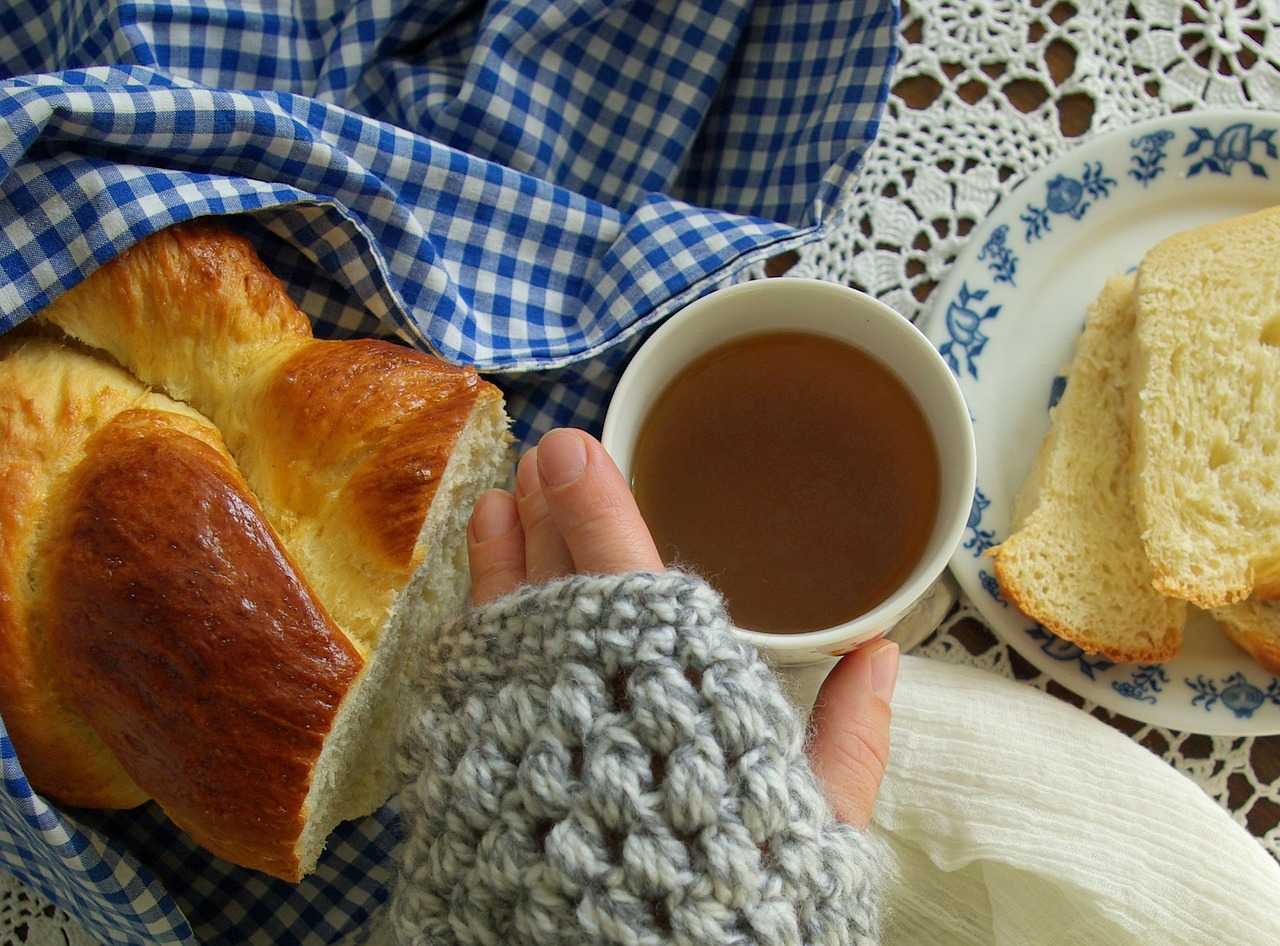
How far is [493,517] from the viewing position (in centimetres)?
117

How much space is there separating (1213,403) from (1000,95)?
1.78 feet

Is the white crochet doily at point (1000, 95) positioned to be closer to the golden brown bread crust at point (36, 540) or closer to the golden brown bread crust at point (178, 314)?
the golden brown bread crust at point (178, 314)

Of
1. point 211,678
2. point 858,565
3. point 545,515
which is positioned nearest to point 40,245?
point 211,678

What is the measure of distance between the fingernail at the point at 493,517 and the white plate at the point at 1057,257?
0.62 metres

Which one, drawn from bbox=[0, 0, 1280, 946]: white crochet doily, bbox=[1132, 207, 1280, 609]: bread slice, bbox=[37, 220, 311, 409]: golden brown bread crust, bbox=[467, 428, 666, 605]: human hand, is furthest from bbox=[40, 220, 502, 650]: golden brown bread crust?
bbox=[1132, 207, 1280, 609]: bread slice

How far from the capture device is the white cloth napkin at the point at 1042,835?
45.5 inches

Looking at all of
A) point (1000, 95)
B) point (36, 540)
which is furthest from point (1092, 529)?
point (36, 540)

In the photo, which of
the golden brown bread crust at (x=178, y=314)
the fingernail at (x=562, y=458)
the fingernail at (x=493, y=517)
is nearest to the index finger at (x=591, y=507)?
the fingernail at (x=562, y=458)

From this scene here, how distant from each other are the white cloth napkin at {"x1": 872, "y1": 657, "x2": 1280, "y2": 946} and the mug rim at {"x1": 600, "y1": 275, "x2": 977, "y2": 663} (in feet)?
0.85

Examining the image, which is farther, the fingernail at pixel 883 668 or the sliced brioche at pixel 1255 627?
the sliced brioche at pixel 1255 627

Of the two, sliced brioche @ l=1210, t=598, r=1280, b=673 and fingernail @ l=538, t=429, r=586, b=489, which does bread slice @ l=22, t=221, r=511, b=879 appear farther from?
sliced brioche @ l=1210, t=598, r=1280, b=673

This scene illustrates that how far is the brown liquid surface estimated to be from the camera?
1206 mm

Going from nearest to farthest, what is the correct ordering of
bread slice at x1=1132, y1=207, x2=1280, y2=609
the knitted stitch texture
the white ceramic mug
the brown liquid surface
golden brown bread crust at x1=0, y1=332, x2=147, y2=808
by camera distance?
the knitted stitch texture
golden brown bread crust at x1=0, y1=332, x2=147, y2=808
the white ceramic mug
the brown liquid surface
bread slice at x1=1132, y1=207, x2=1280, y2=609

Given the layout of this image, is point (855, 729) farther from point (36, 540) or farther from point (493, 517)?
point (36, 540)
